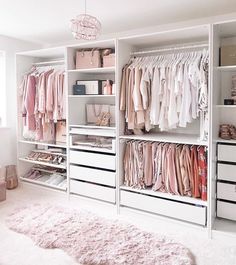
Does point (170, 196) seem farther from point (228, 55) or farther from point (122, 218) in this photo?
point (228, 55)

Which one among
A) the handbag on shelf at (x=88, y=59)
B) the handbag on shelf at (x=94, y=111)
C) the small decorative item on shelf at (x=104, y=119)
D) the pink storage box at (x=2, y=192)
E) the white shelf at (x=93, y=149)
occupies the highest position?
the handbag on shelf at (x=88, y=59)

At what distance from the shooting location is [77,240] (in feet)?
8.52

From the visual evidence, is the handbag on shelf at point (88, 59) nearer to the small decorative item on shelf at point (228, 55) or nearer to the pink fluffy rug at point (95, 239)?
the small decorative item on shelf at point (228, 55)

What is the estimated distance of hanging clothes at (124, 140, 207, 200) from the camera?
2.84 m

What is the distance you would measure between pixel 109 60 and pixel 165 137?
3.69 feet

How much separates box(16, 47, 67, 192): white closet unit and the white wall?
0.55ft

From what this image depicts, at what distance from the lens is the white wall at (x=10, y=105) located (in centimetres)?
423

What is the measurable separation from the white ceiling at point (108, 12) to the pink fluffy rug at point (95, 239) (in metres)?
2.23

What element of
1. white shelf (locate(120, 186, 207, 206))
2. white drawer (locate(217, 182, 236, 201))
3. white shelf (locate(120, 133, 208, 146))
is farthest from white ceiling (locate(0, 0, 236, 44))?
white shelf (locate(120, 186, 207, 206))

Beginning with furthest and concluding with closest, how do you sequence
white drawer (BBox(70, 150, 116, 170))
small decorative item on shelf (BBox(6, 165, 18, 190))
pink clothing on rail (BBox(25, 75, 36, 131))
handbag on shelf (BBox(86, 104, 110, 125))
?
small decorative item on shelf (BBox(6, 165, 18, 190)), pink clothing on rail (BBox(25, 75, 36, 131)), handbag on shelf (BBox(86, 104, 110, 125)), white drawer (BBox(70, 150, 116, 170))

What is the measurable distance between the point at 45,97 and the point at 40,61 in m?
0.90

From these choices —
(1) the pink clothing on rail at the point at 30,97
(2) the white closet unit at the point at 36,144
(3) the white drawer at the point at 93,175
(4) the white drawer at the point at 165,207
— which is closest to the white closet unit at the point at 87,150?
(3) the white drawer at the point at 93,175

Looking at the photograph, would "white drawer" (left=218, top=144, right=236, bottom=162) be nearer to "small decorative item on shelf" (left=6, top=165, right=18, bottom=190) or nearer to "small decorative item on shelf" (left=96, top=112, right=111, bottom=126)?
"small decorative item on shelf" (left=96, top=112, right=111, bottom=126)

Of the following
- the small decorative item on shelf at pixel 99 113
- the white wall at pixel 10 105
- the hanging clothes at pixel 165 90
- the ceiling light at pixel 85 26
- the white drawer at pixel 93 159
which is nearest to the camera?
the ceiling light at pixel 85 26
